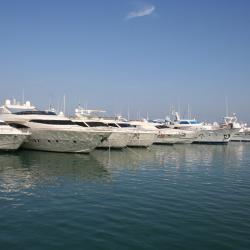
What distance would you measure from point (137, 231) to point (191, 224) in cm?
193

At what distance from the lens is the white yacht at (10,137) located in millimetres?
28047

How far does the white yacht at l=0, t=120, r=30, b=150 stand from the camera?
28047 mm

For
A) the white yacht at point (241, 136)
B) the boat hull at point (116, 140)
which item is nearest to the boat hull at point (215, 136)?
the white yacht at point (241, 136)

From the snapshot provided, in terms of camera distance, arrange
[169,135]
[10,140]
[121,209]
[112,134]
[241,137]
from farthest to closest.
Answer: [241,137] < [169,135] < [112,134] < [10,140] < [121,209]

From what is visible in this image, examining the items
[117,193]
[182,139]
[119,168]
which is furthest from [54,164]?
[182,139]

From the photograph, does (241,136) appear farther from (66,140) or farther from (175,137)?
(66,140)

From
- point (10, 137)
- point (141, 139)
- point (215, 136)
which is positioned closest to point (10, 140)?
point (10, 137)

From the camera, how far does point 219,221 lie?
1080cm

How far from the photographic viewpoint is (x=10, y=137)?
28281 millimetres

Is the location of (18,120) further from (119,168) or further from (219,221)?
(219,221)

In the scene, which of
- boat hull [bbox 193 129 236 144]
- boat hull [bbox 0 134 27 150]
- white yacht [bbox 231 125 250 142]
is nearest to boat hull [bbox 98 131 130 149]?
boat hull [bbox 0 134 27 150]

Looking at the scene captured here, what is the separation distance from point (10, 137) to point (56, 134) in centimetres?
396

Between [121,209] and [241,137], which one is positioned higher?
[241,137]

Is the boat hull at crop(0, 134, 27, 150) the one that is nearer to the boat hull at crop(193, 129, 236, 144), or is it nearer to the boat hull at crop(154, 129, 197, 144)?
the boat hull at crop(154, 129, 197, 144)
